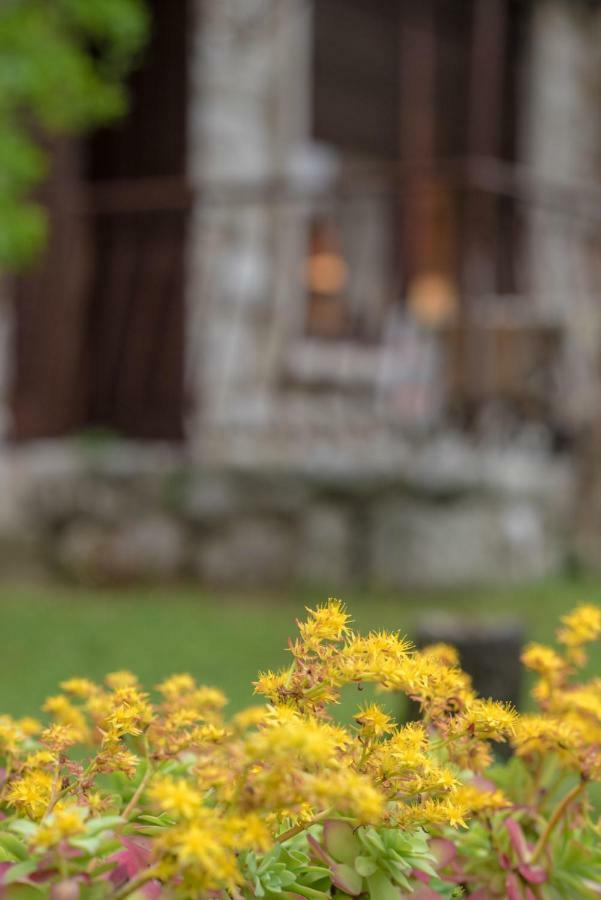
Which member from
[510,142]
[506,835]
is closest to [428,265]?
[510,142]

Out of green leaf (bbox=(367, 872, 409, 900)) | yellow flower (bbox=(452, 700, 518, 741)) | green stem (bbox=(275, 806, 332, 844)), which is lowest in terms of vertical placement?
green leaf (bbox=(367, 872, 409, 900))

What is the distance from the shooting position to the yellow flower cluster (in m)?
0.92

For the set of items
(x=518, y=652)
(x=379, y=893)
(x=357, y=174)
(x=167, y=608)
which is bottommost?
(x=167, y=608)

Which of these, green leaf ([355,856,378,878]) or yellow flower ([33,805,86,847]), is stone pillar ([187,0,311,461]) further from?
yellow flower ([33,805,86,847])

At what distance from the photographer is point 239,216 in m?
6.83

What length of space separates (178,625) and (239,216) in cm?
290

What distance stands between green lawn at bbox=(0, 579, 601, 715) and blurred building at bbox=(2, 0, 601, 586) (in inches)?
8.3

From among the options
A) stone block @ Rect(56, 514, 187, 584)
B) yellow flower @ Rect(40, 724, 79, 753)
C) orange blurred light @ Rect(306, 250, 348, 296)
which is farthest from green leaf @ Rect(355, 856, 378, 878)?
orange blurred light @ Rect(306, 250, 348, 296)

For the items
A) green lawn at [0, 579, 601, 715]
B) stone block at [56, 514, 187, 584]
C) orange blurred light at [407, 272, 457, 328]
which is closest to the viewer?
green lawn at [0, 579, 601, 715]

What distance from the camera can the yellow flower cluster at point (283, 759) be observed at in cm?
92

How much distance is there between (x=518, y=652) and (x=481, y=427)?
373cm

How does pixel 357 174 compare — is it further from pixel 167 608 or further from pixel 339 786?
pixel 339 786

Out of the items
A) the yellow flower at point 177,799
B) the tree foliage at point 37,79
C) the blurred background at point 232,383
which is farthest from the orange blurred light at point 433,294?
the yellow flower at point 177,799

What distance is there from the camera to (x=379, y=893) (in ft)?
3.52
